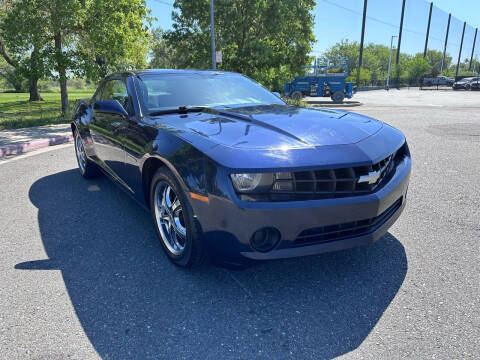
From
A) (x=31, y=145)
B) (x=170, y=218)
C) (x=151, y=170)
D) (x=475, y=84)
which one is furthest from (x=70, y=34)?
(x=475, y=84)

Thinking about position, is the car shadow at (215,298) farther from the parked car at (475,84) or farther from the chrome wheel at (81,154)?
the parked car at (475,84)

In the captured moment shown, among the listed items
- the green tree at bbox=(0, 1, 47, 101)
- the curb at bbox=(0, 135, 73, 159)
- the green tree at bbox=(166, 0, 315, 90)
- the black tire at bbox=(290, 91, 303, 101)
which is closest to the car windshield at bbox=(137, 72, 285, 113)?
Result: the curb at bbox=(0, 135, 73, 159)

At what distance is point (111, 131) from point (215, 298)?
2163 mm

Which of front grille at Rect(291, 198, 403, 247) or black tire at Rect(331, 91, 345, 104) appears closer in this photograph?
front grille at Rect(291, 198, 403, 247)

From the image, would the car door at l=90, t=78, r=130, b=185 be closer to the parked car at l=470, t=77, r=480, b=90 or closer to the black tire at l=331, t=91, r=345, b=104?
the black tire at l=331, t=91, r=345, b=104

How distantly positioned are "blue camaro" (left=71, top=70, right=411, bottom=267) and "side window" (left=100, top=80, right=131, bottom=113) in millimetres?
254

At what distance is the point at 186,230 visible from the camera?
243 centimetres

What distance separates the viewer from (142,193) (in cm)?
309

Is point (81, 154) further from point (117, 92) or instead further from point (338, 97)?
point (338, 97)

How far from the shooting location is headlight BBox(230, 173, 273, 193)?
205cm

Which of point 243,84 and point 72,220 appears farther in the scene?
point 243,84

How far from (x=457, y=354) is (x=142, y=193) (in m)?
2.47

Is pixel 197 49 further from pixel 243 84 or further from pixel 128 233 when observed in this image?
pixel 128 233

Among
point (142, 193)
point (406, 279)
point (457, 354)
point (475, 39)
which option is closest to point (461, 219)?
point (406, 279)
